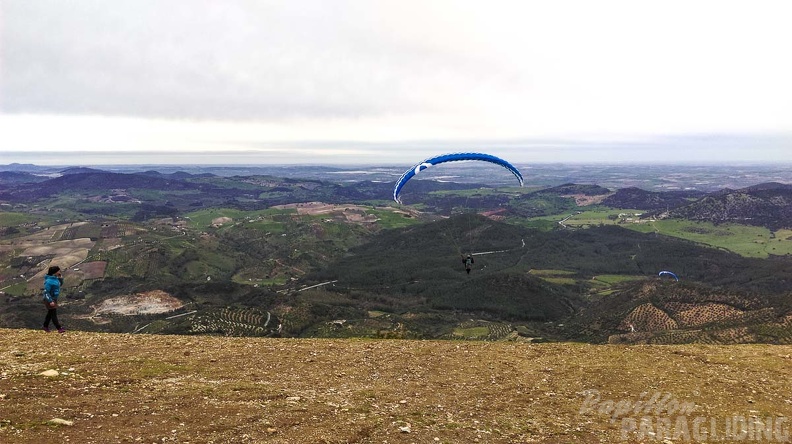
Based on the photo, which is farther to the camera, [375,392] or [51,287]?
[51,287]

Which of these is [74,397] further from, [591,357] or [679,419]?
[591,357]

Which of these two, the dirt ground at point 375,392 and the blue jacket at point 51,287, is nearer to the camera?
the dirt ground at point 375,392

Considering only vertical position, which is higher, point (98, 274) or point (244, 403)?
point (244, 403)

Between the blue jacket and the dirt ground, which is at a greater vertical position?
the blue jacket

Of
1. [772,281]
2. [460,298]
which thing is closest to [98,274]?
[460,298]

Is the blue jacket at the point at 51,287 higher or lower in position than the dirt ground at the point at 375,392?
higher

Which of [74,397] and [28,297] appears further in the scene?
[28,297]

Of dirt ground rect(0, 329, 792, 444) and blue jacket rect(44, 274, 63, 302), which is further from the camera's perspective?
blue jacket rect(44, 274, 63, 302)

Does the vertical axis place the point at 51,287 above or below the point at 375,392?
above
